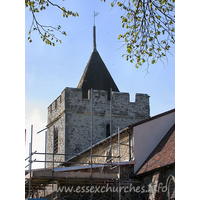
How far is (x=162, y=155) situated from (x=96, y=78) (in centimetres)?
1268

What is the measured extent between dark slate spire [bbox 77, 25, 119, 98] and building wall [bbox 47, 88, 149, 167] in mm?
1348

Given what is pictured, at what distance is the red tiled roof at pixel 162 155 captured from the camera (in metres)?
13.9

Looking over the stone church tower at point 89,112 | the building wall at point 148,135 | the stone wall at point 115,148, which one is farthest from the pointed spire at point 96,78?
the building wall at point 148,135

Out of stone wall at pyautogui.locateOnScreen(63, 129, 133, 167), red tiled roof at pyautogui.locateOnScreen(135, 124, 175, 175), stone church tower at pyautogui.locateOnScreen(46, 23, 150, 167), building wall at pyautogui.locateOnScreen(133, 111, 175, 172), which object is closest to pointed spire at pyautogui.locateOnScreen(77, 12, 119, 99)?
stone church tower at pyautogui.locateOnScreen(46, 23, 150, 167)

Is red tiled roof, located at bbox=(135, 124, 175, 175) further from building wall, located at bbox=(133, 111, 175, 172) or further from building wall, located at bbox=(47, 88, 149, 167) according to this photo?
building wall, located at bbox=(47, 88, 149, 167)

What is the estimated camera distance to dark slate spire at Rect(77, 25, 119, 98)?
2628cm

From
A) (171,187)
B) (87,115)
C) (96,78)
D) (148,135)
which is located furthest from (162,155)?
(96,78)

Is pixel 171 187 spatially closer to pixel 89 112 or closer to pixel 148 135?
pixel 148 135

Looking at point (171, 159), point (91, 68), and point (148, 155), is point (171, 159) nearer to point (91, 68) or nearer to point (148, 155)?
point (148, 155)

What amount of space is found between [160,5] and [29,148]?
8.42 metres

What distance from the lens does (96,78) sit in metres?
26.6

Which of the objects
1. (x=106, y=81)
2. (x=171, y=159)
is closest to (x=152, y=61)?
(x=171, y=159)

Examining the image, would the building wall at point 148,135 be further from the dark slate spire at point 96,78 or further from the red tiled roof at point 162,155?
the dark slate spire at point 96,78

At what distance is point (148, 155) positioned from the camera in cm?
1636
